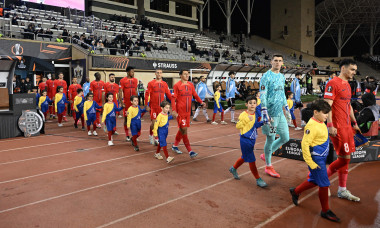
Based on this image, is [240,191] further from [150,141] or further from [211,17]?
[211,17]

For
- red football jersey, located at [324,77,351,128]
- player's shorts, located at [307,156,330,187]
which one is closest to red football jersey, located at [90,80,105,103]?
red football jersey, located at [324,77,351,128]

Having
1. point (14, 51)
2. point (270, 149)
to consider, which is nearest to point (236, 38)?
point (14, 51)

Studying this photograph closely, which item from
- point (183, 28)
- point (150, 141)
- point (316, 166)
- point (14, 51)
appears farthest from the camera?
point (183, 28)

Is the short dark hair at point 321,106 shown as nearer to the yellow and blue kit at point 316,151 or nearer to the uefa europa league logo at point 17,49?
the yellow and blue kit at point 316,151

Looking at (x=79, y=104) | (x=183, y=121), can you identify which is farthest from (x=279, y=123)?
(x=79, y=104)

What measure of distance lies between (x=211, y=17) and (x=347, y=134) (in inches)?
2189

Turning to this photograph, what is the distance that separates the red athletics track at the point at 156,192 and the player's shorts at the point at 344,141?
75 centimetres

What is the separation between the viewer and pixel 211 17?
2217 inches

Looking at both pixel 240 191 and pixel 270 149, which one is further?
pixel 270 149

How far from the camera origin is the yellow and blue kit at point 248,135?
4.70 m

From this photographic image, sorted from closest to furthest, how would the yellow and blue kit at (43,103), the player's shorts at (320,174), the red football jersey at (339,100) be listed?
the player's shorts at (320,174), the red football jersey at (339,100), the yellow and blue kit at (43,103)

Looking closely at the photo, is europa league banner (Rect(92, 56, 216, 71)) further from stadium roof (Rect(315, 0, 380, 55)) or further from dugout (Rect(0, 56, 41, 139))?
stadium roof (Rect(315, 0, 380, 55))

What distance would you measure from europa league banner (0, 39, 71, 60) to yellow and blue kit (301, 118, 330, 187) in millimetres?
17776

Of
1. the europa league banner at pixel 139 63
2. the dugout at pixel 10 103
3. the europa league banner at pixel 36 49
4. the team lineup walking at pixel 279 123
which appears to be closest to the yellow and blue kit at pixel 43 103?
the dugout at pixel 10 103
